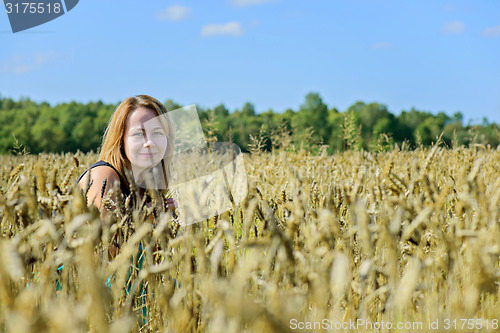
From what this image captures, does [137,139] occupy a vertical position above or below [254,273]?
→ above

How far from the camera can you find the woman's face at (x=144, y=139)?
291cm

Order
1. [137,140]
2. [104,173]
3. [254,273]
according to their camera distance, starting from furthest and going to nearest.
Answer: [137,140]
[104,173]
[254,273]

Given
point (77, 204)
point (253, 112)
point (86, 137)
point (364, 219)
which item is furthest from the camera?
point (253, 112)

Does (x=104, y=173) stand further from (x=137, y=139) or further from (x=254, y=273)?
(x=254, y=273)

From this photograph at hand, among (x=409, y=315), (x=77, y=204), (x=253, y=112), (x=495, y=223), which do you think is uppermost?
(x=77, y=204)

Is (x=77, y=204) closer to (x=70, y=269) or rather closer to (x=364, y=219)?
(x=70, y=269)

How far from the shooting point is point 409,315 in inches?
64.5

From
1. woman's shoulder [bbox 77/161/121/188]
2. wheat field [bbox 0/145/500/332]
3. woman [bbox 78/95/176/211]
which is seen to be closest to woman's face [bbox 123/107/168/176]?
woman [bbox 78/95/176/211]

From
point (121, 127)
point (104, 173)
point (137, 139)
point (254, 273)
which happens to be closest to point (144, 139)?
point (137, 139)

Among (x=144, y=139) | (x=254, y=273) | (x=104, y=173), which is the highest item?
(x=144, y=139)

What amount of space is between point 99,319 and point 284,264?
48cm

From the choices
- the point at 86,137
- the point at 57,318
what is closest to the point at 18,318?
the point at 57,318

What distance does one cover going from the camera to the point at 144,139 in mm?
2973

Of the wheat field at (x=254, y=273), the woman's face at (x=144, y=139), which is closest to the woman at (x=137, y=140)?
the woman's face at (x=144, y=139)
